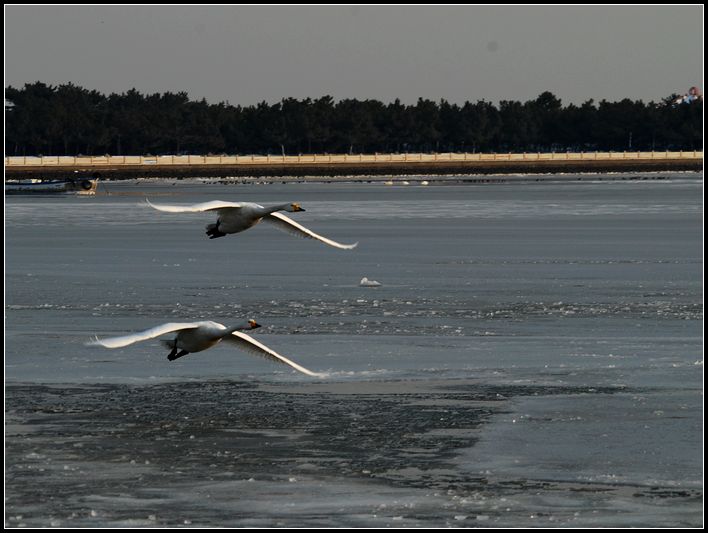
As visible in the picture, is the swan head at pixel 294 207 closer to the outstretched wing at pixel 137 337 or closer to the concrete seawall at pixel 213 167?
the outstretched wing at pixel 137 337

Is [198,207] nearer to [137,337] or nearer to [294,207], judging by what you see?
[294,207]

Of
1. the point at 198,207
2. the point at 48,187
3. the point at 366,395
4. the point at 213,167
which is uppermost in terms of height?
the point at 198,207

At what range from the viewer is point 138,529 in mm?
16359

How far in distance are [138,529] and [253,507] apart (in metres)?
1.41

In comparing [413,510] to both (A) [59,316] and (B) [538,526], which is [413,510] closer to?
(B) [538,526]

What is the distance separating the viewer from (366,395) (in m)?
24.0

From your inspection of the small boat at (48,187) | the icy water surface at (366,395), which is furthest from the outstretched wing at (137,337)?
the small boat at (48,187)

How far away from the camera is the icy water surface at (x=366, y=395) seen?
1767 cm

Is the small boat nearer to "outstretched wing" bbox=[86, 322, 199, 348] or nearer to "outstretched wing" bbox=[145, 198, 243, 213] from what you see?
"outstretched wing" bbox=[145, 198, 243, 213]

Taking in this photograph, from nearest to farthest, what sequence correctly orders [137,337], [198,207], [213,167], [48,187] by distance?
[137,337] → [198,207] → [48,187] → [213,167]

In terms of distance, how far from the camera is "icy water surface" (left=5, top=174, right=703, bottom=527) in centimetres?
1767

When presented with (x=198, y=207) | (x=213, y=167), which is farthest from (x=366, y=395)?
(x=213, y=167)

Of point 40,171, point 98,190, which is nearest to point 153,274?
point 98,190

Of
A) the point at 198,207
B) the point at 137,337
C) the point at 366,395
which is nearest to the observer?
the point at 137,337
